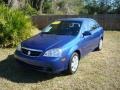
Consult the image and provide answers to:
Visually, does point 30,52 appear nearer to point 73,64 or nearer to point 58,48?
point 58,48

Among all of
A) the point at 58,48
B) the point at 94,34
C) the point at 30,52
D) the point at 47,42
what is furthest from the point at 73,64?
the point at 94,34

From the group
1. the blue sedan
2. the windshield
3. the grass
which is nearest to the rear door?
the blue sedan

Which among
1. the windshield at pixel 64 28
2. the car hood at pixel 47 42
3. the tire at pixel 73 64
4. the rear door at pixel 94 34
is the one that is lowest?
the tire at pixel 73 64

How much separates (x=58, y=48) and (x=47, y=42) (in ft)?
1.73

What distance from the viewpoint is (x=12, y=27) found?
1037 cm

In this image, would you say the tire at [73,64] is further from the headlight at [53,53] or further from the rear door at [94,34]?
the rear door at [94,34]

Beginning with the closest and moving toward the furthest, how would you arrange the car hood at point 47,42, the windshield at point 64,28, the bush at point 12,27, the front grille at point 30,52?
the front grille at point 30,52 → the car hood at point 47,42 → the windshield at point 64,28 → the bush at point 12,27

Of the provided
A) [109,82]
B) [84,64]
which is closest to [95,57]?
[84,64]

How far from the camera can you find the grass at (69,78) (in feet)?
20.7

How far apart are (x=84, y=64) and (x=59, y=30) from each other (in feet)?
4.70

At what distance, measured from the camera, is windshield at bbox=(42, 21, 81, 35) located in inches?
309

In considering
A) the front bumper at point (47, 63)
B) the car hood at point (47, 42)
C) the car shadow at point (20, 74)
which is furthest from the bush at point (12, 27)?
the front bumper at point (47, 63)

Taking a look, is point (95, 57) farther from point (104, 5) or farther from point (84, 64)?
point (104, 5)

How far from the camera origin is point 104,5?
75.9ft
